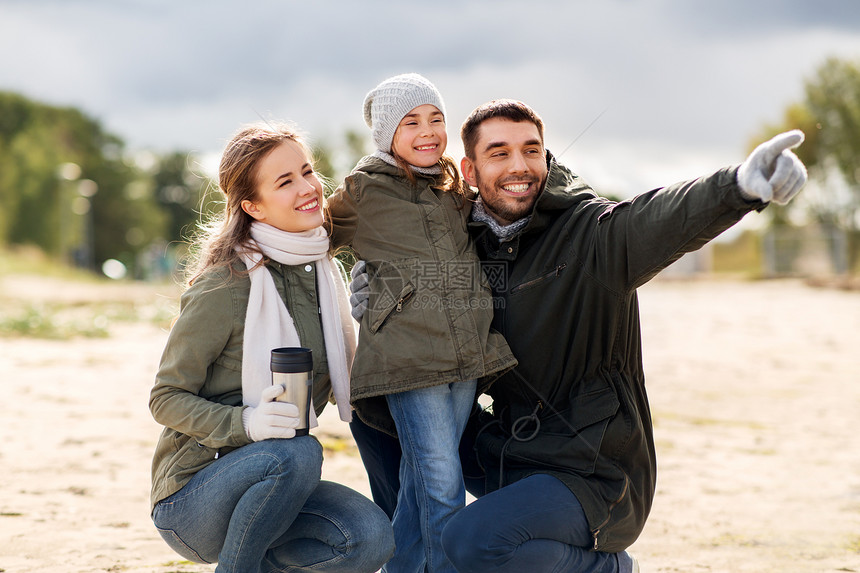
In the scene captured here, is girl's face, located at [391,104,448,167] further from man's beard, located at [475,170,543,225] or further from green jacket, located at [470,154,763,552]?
green jacket, located at [470,154,763,552]

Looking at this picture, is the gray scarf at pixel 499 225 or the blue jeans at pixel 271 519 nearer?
the blue jeans at pixel 271 519

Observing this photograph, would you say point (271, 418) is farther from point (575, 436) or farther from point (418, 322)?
point (575, 436)

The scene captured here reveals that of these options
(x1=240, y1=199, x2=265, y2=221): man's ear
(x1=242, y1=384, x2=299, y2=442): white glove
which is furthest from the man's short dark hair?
(x1=242, y1=384, x2=299, y2=442): white glove

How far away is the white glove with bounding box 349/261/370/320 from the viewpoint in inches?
128

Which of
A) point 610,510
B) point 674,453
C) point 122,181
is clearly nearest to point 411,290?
point 610,510

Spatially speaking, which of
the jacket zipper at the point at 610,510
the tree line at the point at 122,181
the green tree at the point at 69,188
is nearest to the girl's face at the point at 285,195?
the jacket zipper at the point at 610,510

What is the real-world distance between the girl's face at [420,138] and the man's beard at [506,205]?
0.77 feet

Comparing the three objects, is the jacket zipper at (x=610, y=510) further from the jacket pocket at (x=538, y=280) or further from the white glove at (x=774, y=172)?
the white glove at (x=774, y=172)

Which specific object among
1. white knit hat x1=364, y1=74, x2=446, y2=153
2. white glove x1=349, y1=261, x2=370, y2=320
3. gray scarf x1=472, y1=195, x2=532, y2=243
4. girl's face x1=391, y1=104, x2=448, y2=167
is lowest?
white glove x1=349, y1=261, x2=370, y2=320

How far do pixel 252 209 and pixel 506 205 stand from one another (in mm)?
953

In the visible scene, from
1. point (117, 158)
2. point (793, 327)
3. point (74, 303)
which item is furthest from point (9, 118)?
point (793, 327)

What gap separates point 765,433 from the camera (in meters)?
7.08

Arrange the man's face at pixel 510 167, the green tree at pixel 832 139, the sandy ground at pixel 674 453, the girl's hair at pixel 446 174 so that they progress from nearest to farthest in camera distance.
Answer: the man's face at pixel 510 167 → the girl's hair at pixel 446 174 → the sandy ground at pixel 674 453 → the green tree at pixel 832 139

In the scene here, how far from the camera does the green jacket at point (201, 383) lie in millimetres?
2762
